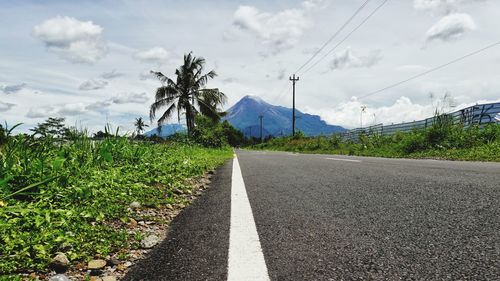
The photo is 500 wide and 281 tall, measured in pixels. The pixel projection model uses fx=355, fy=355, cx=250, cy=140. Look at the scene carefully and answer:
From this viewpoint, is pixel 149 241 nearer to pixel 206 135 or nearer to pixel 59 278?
pixel 59 278

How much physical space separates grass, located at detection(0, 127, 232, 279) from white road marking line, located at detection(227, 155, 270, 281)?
2.45 feet

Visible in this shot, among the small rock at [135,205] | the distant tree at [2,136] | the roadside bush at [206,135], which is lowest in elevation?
the small rock at [135,205]

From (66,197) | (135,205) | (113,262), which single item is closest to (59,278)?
(113,262)

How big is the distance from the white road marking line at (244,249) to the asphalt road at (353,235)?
42mm

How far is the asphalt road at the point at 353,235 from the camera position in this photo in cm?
175

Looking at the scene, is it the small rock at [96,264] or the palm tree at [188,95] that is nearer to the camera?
the small rock at [96,264]

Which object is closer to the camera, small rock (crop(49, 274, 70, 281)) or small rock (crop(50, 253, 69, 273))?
small rock (crop(49, 274, 70, 281))

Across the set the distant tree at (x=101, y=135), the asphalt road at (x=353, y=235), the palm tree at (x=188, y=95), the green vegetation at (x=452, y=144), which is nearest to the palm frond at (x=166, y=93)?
the palm tree at (x=188, y=95)

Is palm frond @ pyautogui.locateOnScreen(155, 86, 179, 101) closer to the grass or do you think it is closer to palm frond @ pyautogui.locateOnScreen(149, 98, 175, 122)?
palm frond @ pyautogui.locateOnScreen(149, 98, 175, 122)

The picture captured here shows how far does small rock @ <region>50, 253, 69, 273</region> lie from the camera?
76.3 inches

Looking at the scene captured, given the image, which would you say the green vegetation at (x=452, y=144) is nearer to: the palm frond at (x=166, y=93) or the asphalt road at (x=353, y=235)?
the asphalt road at (x=353, y=235)

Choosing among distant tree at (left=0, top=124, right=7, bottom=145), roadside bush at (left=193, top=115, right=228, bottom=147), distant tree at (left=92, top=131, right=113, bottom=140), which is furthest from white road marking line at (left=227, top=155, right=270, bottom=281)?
roadside bush at (left=193, top=115, right=228, bottom=147)

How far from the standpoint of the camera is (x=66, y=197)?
302 centimetres

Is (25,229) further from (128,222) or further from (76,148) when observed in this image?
(76,148)
